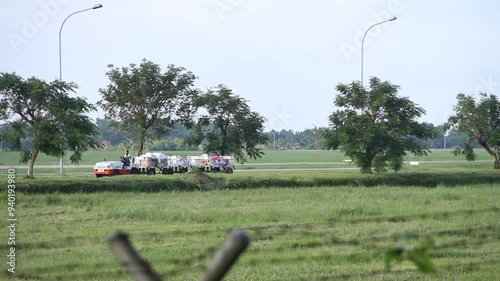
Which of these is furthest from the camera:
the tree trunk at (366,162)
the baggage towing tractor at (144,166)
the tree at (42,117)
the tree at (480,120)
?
the tree at (480,120)

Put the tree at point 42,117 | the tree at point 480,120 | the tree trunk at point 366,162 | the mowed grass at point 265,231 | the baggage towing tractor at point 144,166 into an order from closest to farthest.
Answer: the mowed grass at point 265,231 < the tree at point 42,117 < the baggage towing tractor at point 144,166 < the tree trunk at point 366,162 < the tree at point 480,120

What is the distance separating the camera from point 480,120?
41469 millimetres

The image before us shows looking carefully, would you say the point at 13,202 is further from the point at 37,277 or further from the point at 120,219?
the point at 37,277

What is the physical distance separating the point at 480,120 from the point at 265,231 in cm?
3052

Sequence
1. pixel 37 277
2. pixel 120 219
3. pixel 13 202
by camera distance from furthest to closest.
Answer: pixel 13 202, pixel 120 219, pixel 37 277

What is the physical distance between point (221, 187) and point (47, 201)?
8.12 meters

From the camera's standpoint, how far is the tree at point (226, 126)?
37281 millimetres

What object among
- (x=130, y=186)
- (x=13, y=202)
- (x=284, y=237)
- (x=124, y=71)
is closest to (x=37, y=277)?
(x=284, y=237)

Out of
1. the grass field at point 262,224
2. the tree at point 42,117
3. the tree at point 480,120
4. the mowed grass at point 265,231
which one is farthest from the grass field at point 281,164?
the mowed grass at point 265,231

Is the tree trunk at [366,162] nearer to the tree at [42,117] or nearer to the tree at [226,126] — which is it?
the tree at [226,126]

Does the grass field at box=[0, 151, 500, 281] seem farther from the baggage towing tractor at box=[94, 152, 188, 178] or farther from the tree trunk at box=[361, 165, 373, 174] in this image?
the baggage towing tractor at box=[94, 152, 188, 178]

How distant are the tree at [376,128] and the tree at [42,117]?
39.5 ft

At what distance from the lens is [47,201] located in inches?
885

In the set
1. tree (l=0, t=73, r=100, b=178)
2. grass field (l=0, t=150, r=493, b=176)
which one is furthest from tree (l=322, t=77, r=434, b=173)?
tree (l=0, t=73, r=100, b=178)
